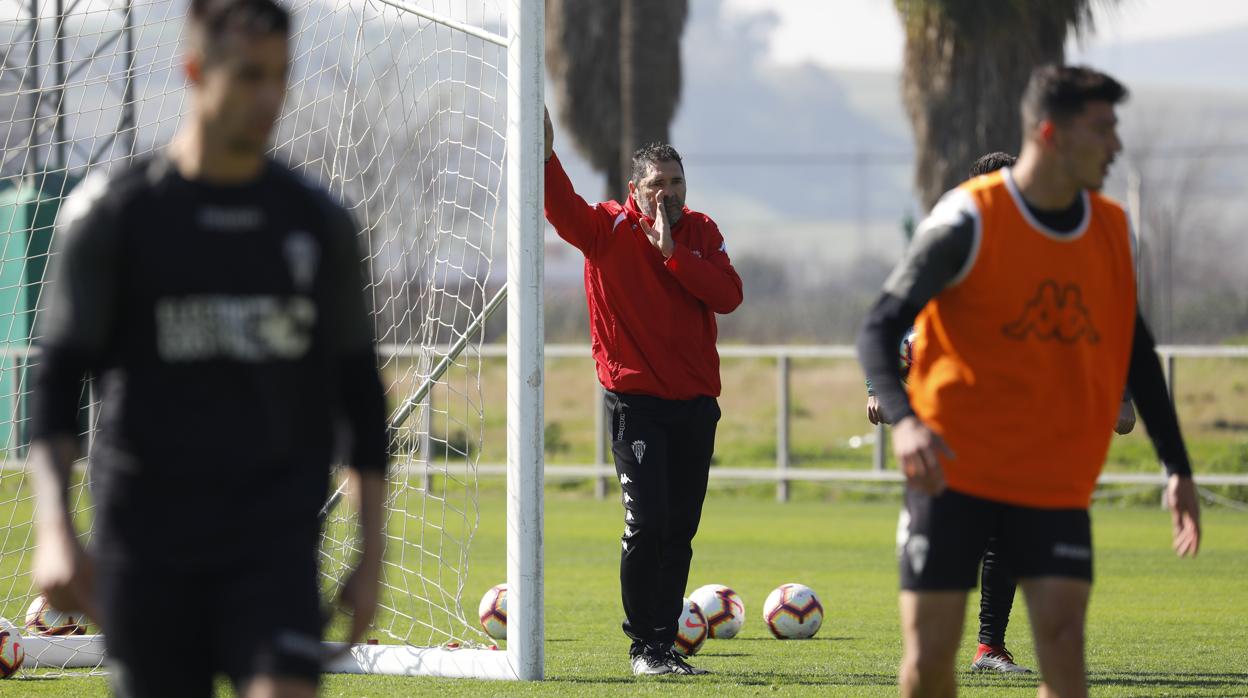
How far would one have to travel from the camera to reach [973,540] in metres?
4.52

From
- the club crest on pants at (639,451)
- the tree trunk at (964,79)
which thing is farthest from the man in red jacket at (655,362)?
the tree trunk at (964,79)

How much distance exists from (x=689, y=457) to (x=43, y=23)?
457 centimetres

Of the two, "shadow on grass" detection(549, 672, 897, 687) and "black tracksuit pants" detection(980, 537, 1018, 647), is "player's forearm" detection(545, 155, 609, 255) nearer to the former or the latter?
"shadow on grass" detection(549, 672, 897, 687)

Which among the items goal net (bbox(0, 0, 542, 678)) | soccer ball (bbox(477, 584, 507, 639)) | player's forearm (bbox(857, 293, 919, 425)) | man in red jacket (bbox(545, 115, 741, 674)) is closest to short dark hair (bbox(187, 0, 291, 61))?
player's forearm (bbox(857, 293, 919, 425))

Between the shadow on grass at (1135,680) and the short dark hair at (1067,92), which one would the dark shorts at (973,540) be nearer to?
the short dark hair at (1067,92)

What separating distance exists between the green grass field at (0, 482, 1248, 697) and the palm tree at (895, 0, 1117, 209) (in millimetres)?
4581

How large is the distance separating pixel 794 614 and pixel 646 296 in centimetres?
240

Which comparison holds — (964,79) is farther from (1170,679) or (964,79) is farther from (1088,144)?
(1088,144)

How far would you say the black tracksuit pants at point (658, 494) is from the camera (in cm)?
753

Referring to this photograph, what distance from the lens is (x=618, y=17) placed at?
25.7 m

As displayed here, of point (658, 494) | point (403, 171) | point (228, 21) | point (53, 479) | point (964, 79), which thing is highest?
point (964, 79)

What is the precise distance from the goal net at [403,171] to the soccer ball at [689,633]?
34.8 inches

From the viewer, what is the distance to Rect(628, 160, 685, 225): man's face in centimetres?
766

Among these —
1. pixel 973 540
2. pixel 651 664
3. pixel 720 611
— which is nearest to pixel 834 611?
pixel 720 611
